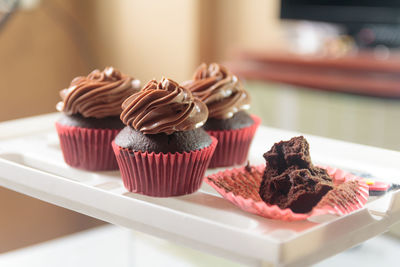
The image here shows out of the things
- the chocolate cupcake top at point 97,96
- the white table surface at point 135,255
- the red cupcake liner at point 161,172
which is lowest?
the white table surface at point 135,255

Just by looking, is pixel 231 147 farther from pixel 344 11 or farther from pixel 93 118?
pixel 344 11

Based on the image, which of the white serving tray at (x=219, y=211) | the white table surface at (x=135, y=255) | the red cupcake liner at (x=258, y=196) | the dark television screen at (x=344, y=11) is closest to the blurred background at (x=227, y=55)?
the dark television screen at (x=344, y=11)

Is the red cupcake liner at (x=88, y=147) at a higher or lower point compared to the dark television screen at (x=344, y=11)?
lower

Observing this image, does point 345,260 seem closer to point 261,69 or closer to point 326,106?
point 326,106

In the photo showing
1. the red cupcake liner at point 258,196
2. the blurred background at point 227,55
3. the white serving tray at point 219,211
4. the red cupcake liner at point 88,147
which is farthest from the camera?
the blurred background at point 227,55

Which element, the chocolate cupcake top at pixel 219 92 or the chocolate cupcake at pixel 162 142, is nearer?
the chocolate cupcake at pixel 162 142

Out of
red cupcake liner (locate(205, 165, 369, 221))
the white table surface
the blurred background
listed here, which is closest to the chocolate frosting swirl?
red cupcake liner (locate(205, 165, 369, 221))

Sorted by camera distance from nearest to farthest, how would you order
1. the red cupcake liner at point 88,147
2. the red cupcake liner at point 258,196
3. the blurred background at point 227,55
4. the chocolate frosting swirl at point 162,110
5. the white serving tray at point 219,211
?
the white serving tray at point 219,211 < the red cupcake liner at point 258,196 < the chocolate frosting swirl at point 162,110 < the red cupcake liner at point 88,147 < the blurred background at point 227,55

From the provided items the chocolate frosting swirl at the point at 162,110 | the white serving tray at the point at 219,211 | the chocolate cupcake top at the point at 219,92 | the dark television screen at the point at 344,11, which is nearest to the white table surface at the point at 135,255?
the white serving tray at the point at 219,211

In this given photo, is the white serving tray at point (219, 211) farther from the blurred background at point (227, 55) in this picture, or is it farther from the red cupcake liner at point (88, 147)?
the blurred background at point (227, 55)
